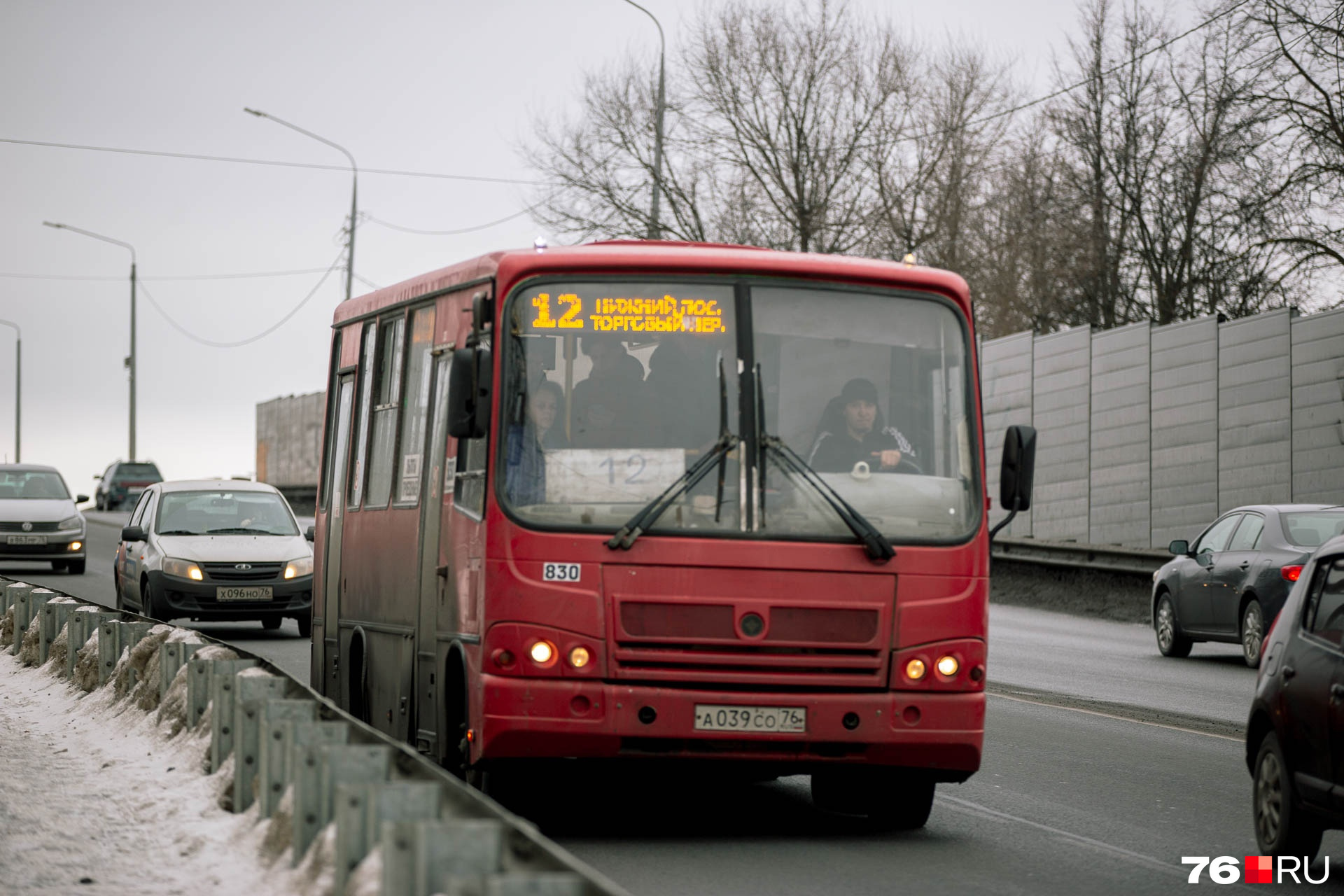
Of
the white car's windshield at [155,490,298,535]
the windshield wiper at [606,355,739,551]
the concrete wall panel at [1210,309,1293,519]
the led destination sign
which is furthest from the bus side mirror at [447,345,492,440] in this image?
the concrete wall panel at [1210,309,1293,519]

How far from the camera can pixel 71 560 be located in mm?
33906

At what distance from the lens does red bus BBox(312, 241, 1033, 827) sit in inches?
334

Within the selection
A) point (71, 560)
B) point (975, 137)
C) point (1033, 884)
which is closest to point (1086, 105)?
point (975, 137)

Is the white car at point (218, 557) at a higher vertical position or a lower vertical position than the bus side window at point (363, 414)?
lower

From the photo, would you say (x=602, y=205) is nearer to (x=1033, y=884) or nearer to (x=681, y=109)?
(x=681, y=109)

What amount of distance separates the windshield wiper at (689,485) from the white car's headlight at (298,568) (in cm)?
1370

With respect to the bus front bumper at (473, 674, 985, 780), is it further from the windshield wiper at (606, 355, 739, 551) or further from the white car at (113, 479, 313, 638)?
the white car at (113, 479, 313, 638)

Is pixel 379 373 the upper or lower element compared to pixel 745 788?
upper

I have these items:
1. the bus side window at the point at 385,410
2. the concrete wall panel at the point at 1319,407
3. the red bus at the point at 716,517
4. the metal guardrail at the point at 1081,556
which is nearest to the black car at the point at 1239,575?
the concrete wall panel at the point at 1319,407

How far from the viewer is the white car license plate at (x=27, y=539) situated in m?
33.2

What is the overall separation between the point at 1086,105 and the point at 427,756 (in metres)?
39.2

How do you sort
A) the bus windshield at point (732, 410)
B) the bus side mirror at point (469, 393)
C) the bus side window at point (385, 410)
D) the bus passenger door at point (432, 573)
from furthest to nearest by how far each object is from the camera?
the bus side window at point (385, 410), the bus passenger door at point (432, 573), the bus windshield at point (732, 410), the bus side mirror at point (469, 393)

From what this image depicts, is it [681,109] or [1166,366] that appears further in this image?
[681,109]

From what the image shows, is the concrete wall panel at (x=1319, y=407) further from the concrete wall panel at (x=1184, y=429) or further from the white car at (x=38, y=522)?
the white car at (x=38, y=522)
